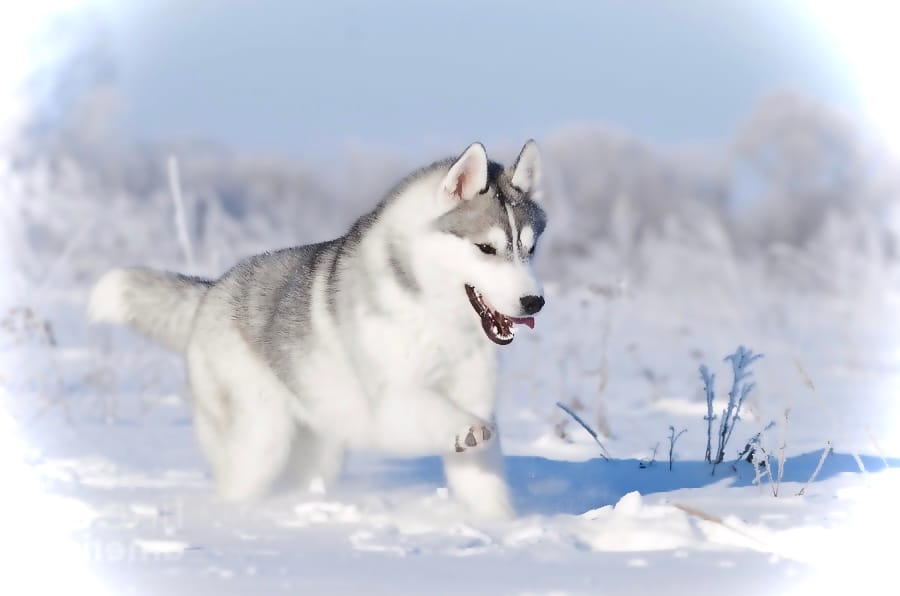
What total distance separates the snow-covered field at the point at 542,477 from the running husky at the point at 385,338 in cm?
26

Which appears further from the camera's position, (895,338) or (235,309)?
(895,338)

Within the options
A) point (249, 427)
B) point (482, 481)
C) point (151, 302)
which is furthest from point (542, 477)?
point (151, 302)

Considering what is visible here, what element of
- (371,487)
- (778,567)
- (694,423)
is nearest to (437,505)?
(371,487)

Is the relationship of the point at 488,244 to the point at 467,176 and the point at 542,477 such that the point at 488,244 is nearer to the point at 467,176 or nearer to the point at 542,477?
the point at 467,176

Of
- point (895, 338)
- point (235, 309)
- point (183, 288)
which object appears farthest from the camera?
point (895, 338)

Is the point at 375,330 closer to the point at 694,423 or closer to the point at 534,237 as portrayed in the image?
the point at 534,237

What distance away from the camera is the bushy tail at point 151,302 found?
571 cm

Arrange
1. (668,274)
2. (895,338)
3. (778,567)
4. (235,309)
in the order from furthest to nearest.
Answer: (668,274)
(895,338)
(235,309)
(778,567)

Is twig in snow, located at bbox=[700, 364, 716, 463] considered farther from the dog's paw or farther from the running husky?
the dog's paw

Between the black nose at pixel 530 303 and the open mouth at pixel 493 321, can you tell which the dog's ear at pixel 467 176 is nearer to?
the open mouth at pixel 493 321

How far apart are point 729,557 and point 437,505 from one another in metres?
1.45

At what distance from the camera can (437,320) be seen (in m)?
4.57

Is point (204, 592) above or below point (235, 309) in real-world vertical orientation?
below

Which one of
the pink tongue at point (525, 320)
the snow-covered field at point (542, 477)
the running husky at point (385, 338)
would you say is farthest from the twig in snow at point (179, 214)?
the pink tongue at point (525, 320)
